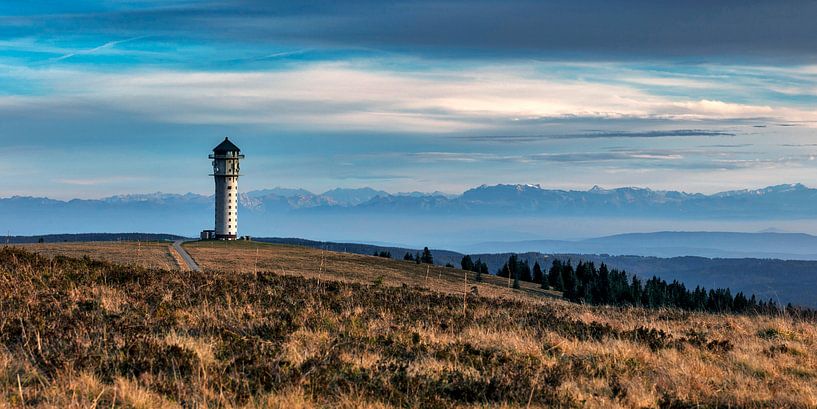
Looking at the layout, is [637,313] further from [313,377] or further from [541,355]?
[313,377]

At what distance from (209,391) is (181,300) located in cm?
760

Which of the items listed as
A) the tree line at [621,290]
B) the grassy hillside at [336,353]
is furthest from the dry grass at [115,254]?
the tree line at [621,290]

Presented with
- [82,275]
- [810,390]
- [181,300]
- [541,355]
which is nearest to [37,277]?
[82,275]

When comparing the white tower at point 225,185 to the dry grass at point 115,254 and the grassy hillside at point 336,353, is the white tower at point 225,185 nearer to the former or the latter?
the dry grass at point 115,254

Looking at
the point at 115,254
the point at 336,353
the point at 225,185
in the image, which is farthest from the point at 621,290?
the point at 336,353

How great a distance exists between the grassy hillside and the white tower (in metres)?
109

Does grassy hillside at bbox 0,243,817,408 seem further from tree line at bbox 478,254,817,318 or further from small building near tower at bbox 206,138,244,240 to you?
small building near tower at bbox 206,138,244,240

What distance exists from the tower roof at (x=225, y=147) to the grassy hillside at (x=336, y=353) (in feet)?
357

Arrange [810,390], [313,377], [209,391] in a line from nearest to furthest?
[209,391] < [313,377] < [810,390]

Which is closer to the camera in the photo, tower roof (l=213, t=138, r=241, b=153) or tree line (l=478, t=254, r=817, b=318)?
tree line (l=478, t=254, r=817, b=318)

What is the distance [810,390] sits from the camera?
1155 centimetres

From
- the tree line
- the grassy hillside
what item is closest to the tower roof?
the tree line

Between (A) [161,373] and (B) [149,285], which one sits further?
(B) [149,285]

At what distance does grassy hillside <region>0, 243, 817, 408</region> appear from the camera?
32.3ft
